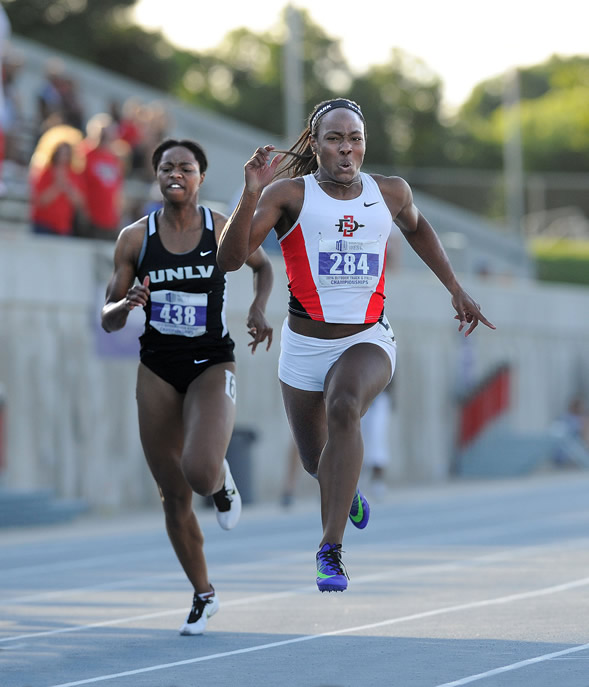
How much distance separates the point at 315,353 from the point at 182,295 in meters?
0.99

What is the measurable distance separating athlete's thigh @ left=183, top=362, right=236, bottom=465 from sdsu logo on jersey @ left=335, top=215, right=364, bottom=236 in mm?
1251

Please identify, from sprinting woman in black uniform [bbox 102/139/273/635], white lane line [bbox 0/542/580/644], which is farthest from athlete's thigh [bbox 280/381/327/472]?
white lane line [bbox 0/542/580/644]

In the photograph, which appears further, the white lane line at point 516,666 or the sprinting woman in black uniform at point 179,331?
the sprinting woman in black uniform at point 179,331

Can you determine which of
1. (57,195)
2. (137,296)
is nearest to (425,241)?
(137,296)

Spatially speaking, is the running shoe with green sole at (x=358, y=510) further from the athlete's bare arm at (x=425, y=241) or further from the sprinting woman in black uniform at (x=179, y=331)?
the athlete's bare arm at (x=425, y=241)

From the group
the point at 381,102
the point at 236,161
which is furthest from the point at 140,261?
the point at 381,102

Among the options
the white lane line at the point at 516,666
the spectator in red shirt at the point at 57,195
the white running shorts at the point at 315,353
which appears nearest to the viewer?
the white lane line at the point at 516,666

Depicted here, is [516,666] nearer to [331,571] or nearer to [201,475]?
[331,571]

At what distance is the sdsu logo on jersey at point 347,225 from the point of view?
7.57 metres

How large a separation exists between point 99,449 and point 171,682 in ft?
39.6

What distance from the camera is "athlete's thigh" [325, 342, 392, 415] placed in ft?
24.5

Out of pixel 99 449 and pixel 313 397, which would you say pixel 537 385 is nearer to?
pixel 99 449

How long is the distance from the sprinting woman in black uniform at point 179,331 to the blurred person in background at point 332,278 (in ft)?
1.93

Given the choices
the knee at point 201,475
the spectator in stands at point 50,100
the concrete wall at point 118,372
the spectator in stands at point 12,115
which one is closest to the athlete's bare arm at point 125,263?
the knee at point 201,475
